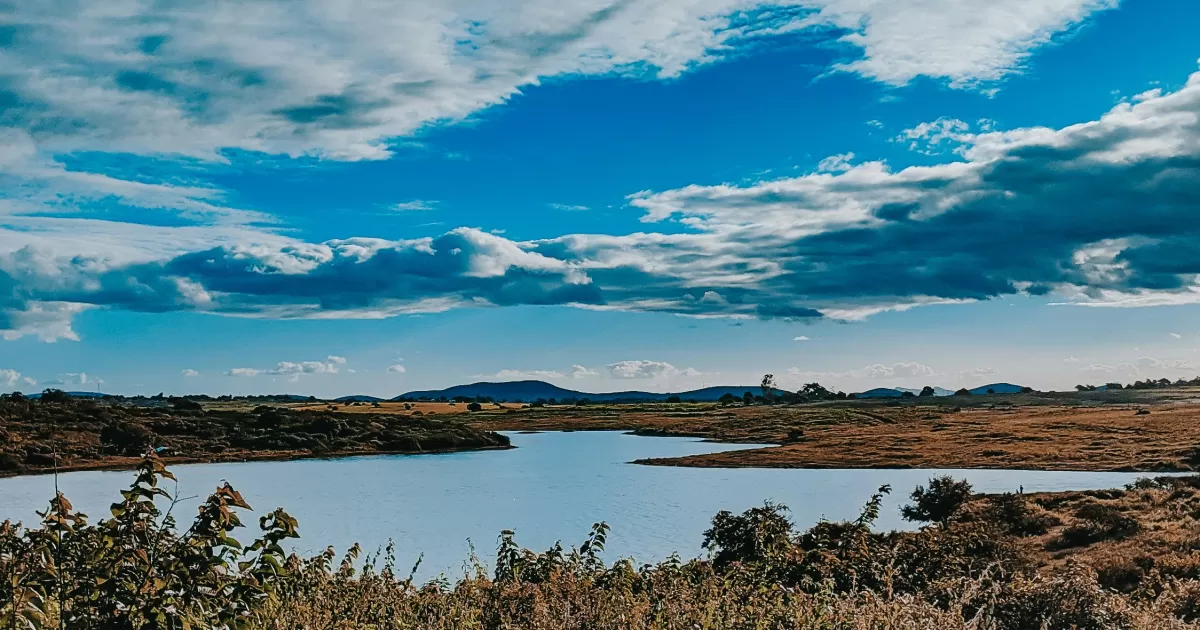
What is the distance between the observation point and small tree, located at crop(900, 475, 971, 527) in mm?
30906

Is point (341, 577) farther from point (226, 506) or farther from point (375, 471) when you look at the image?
point (375, 471)

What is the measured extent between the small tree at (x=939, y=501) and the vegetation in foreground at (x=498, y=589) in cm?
1176

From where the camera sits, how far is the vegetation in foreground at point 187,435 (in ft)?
198

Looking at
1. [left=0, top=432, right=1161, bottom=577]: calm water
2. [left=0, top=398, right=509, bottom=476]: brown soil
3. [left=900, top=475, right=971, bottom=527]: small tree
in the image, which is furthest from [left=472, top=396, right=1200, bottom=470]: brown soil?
[left=900, top=475, right=971, bottom=527]: small tree

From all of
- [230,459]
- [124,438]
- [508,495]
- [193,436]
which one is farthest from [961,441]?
[124,438]

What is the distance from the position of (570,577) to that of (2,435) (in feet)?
202

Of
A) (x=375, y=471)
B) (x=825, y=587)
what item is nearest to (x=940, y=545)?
(x=825, y=587)

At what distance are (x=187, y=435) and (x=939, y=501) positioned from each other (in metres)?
57.3

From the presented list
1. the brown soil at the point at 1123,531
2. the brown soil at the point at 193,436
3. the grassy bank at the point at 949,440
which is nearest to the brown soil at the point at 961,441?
the grassy bank at the point at 949,440

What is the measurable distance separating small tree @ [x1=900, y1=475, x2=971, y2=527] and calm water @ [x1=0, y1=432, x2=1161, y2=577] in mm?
913

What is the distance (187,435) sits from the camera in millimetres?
72125

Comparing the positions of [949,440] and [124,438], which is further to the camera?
[949,440]

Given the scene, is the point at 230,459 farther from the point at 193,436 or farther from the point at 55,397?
the point at 55,397

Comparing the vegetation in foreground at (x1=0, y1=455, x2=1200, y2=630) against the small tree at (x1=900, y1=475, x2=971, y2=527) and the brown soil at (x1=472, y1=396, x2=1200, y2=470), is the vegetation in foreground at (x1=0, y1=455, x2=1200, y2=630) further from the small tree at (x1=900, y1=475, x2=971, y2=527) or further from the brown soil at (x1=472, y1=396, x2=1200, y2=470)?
the brown soil at (x1=472, y1=396, x2=1200, y2=470)
